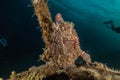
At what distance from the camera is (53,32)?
16.1 ft

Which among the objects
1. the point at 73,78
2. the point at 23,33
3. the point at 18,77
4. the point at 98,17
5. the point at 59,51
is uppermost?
the point at 98,17

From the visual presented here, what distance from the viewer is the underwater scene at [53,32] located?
4926mm

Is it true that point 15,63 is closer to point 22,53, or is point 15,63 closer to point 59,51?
point 22,53

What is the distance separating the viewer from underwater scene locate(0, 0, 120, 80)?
493cm

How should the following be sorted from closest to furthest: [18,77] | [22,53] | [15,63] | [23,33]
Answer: [18,77], [15,63], [22,53], [23,33]

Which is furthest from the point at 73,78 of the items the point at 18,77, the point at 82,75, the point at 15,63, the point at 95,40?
the point at 95,40

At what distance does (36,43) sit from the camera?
105ft

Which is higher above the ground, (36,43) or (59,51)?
(36,43)

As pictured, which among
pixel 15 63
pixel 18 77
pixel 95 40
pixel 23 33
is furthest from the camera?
pixel 95 40

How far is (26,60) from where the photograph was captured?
28.1 m

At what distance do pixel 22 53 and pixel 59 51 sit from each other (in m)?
24.7

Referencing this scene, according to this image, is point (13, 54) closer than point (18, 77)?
No

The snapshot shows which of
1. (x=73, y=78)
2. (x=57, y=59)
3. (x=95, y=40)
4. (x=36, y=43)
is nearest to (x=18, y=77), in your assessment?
(x=57, y=59)

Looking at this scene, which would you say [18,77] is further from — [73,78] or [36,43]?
[36,43]
